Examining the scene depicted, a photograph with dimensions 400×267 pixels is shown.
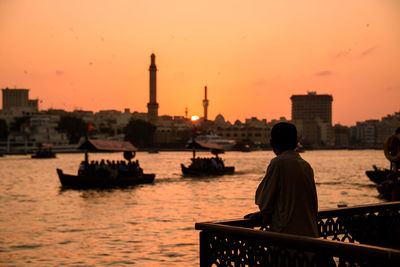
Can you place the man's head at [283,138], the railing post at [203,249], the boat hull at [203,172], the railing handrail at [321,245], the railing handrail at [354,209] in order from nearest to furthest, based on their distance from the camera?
the railing handrail at [321,245] < the man's head at [283,138] < the railing post at [203,249] < the railing handrail at [354,209] < the boat hull at [203,172]

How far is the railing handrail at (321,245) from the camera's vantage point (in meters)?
4.29

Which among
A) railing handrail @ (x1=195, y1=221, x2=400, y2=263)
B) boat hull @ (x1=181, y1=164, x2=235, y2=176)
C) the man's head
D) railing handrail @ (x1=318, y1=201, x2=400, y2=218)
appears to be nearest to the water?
railing handrail @ (x1=318, y1=201, x2=400, y2=218)

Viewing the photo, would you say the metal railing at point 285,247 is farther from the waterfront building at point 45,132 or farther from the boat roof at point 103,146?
the waterfront building at point 45,132

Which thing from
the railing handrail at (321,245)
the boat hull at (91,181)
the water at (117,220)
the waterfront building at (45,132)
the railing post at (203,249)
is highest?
the waterfront building at (45,132)

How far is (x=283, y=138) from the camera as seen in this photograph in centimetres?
541

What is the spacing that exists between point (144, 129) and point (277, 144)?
609ft

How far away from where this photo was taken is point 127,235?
67.0 ft

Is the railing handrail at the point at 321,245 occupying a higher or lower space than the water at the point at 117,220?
higher

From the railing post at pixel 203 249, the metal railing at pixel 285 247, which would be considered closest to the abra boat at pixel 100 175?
the metal railing at pixel 285 247

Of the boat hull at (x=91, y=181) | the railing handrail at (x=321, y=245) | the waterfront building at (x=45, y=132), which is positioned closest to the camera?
the railing handrail at (x=321, y=245)

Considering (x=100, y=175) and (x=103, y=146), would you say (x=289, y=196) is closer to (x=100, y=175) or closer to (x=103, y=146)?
(x=100, y=175)

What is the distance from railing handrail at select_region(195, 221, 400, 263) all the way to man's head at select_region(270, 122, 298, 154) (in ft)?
2.75

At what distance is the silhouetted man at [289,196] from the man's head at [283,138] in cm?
9

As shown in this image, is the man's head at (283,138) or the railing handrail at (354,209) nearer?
the man's head at (283,138)
